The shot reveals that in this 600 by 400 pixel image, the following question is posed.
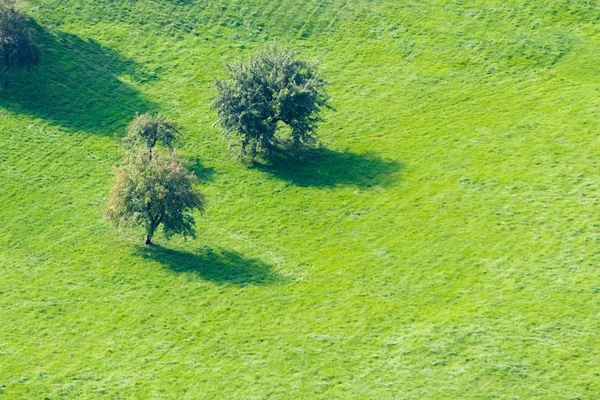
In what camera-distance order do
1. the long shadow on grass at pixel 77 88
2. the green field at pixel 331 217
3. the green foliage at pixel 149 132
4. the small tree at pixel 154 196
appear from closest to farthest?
the green field at pixel 331 217, the small tree at pixel 154 196, the green foliage at pixel 149 132, the long shadow on grass at pixel 77 88

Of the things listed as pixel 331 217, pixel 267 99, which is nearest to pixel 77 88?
pixel 267 99

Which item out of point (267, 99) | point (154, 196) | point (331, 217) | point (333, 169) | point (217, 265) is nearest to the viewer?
point (154, 196)

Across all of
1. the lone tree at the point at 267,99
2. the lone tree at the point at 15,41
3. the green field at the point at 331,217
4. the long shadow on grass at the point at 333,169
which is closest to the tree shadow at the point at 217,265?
the green field at the point at 331,217

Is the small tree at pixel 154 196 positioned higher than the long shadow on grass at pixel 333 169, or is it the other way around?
the long shadow on grass at pixel 333 169

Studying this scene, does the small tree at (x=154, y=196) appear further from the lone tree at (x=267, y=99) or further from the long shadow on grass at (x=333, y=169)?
the long shadow on grass at (x=333, y=169)

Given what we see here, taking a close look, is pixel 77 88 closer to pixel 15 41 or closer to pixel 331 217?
pixel 15 41

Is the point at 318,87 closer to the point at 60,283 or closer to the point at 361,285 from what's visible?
the point at 361,285
